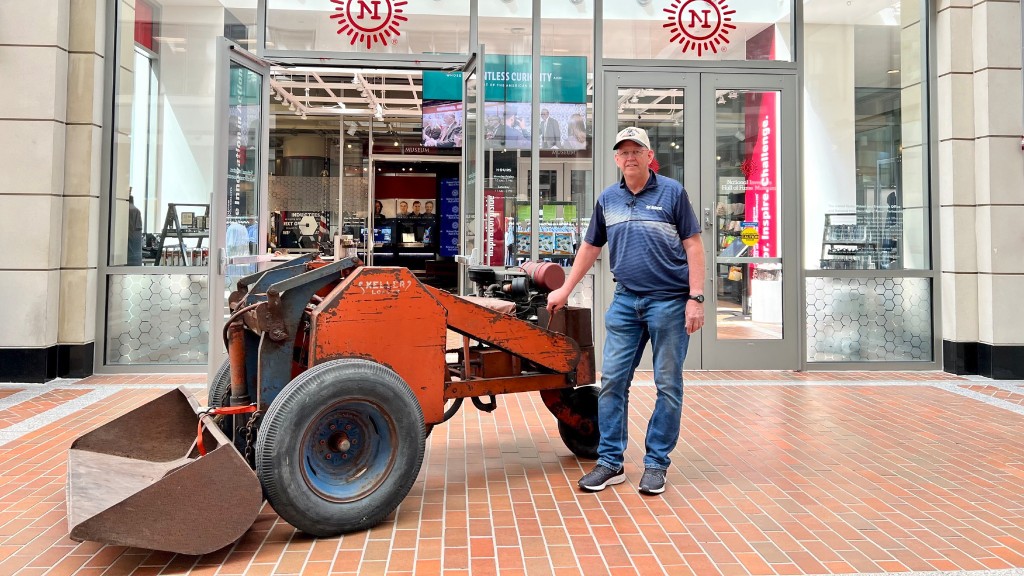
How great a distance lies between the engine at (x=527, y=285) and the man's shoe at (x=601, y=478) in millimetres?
903

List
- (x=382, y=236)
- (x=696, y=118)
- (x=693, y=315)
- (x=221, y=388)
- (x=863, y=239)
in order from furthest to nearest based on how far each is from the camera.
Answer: (x=382, y=236)
(x=863, y=239)
(x=696, y=118)
(x=221, y=388)
(x=693, y=315)

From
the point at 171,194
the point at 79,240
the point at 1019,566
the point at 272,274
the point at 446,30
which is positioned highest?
the point at 446,30

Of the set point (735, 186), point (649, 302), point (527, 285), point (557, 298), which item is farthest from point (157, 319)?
point (735, 186)

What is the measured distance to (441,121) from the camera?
8.66m

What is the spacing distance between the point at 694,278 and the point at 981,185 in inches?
209

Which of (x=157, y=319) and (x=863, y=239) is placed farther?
(x=863, y=239)

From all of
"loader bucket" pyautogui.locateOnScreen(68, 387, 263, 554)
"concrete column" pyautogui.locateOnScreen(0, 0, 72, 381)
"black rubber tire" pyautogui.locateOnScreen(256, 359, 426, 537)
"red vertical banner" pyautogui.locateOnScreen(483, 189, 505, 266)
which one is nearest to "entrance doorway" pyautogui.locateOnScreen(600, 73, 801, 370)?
"red vertical banner" pyautogui.locateOnScreen(483, 189, 505, 266)

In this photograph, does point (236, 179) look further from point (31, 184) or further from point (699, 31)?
point (699, 31)

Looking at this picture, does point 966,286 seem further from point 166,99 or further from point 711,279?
point 166,99

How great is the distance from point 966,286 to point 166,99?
27.3 ft

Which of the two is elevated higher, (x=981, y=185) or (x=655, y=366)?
(x=981, y=185)

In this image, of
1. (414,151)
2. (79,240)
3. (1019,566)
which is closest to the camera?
(1019,566)

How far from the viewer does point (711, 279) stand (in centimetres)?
774

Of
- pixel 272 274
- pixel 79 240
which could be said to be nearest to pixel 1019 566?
pixel 272 274
